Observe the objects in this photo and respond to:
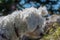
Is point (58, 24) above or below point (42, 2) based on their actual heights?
above

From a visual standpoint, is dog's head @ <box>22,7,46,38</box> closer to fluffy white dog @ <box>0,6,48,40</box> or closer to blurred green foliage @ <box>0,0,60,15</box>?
fluffy white dog @ <box>0,6,48,40</box>

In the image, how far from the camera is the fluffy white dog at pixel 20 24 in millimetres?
2000

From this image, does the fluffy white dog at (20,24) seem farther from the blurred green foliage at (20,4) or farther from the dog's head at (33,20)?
the blurred green foliage at (20,4)

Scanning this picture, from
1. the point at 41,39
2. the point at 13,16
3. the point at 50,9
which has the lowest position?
the point at 50,9

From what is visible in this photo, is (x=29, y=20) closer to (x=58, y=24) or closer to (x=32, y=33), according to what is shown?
(x=32, y=33)

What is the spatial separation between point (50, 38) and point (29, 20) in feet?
1.02

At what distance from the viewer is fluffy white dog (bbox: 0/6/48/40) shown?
200 cm

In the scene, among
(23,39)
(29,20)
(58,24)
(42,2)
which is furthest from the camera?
(42,2)

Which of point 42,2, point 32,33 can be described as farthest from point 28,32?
Result: point 42,2

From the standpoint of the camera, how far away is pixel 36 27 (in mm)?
2105

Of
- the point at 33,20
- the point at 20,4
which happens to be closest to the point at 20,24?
the point at 33,20

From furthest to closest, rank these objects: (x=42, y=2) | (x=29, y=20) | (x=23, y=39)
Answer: (x=42, y=2)
(x=23, y=39)
(x=29, y=20)

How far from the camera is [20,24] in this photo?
2.01 metres

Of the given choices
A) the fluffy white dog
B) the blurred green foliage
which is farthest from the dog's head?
the blurred green foliage
